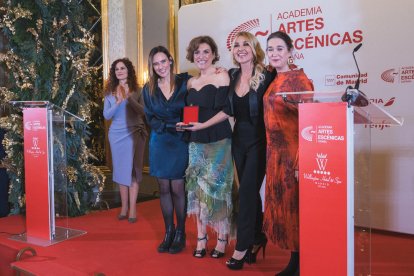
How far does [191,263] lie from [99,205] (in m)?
2.35

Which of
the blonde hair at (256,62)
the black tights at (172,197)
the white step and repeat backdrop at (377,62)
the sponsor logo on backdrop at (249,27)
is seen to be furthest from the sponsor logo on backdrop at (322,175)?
the sponsor logo on backdrop at (249,27)

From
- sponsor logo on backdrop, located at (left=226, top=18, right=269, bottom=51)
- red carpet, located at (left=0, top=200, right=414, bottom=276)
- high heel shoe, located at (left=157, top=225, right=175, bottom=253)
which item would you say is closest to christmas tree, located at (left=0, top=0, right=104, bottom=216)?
red carpet, located at (left=0, top=200, right=414, bottom=276)

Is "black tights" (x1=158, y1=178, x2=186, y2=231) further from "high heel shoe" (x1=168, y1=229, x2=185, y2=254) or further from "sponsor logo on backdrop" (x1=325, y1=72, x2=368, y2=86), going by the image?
"sponsor logo on backdrop" (x1=325, y1=72, x2=368, y2=86)

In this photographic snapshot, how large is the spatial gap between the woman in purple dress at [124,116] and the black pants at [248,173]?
5.74 ft

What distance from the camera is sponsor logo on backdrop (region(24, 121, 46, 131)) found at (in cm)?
362

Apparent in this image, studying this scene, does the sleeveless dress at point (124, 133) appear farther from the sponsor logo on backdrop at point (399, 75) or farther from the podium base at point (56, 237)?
the sponsor logo on backdrop at point (399, 75)

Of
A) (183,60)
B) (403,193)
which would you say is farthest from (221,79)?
(183,60)

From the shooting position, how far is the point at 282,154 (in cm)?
252

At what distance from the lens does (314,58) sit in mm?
4035

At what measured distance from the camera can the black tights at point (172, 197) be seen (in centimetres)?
327

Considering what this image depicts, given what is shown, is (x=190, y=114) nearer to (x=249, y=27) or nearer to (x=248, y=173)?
(x=248, y=173)

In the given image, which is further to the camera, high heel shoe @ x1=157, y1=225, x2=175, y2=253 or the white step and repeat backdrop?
the white step and repeat backdrop

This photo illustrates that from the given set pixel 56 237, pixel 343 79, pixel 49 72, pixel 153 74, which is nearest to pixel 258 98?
pixel 153 74

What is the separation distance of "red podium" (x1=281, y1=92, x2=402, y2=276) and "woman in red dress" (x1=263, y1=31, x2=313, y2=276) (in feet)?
0.92
